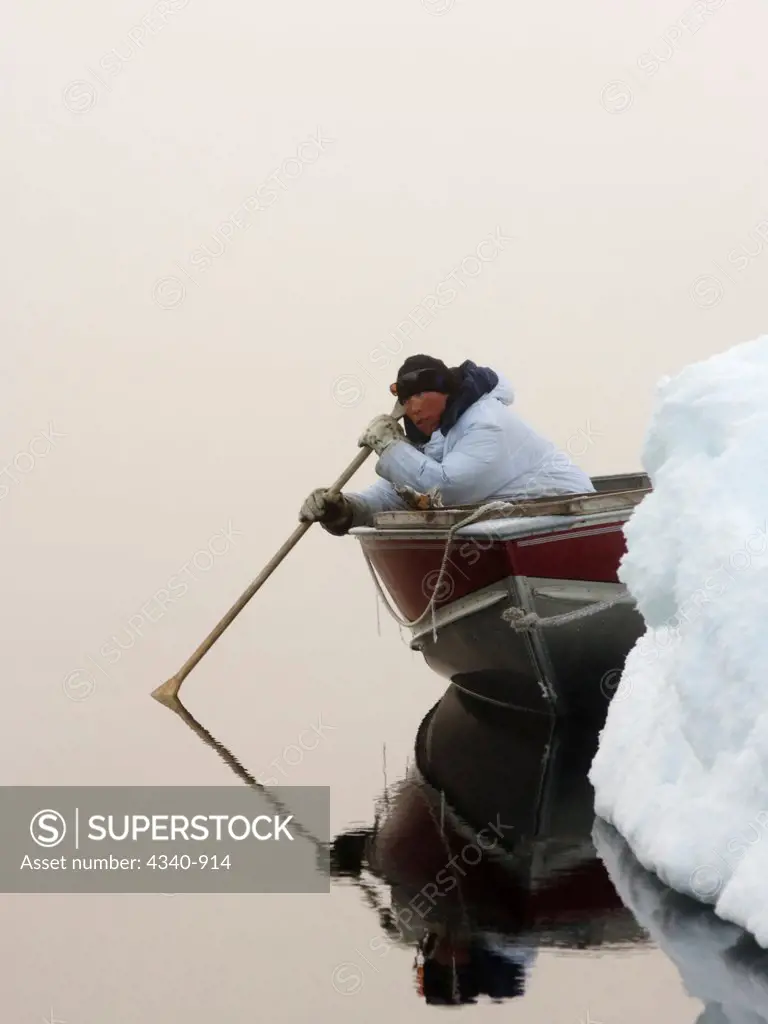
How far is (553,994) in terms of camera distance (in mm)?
3791

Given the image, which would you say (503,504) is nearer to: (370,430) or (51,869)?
(370,430)

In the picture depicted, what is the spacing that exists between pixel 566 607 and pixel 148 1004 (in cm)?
437

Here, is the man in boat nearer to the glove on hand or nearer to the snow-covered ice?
the glove on hand

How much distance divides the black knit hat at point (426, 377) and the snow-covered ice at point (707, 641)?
3.43 metres

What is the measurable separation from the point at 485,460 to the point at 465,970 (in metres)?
4.66

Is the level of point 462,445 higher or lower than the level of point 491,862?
higher

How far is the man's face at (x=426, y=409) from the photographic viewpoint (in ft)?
28.7

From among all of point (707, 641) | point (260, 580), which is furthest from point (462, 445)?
point (707, 641)

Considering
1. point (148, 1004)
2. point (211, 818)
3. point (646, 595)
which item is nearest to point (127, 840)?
point (211, 818)

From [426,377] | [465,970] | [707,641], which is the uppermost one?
[426,377]

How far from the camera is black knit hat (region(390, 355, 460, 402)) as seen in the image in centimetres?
870

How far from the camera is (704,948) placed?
12.8 feet

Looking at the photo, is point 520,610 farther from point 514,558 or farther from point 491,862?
point 491,862

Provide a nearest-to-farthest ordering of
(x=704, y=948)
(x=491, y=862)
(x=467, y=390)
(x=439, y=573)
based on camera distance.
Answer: (x=704, y=948)
(x=491, y=862)
(x=439, y=573)
(x=467, y=390)
